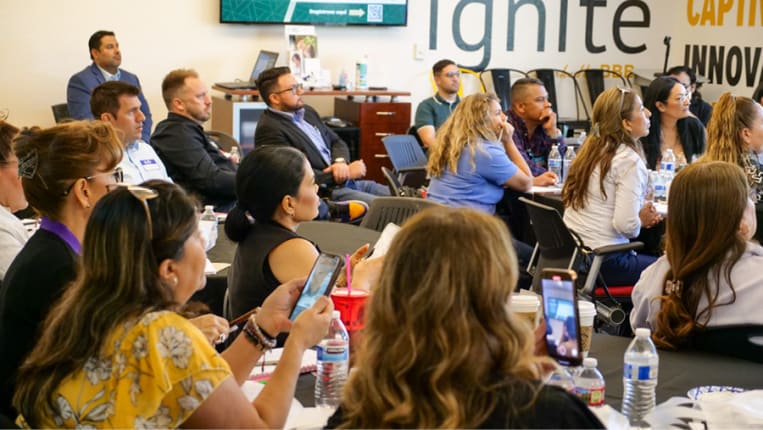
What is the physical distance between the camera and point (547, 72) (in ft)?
31.4

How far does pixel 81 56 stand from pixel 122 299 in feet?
22.1

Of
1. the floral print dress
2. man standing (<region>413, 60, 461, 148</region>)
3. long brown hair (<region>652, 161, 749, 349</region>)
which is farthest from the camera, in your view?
man standing (<region>413, 60, 461, 148</region>)

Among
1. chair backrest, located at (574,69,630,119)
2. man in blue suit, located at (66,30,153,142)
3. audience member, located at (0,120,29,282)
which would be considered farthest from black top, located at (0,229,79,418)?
chair backrest, located at (574,69,630,119)

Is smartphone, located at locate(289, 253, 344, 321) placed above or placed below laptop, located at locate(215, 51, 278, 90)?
below

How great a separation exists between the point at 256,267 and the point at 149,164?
6.87 feet

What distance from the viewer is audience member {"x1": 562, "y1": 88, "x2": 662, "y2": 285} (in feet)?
15.1

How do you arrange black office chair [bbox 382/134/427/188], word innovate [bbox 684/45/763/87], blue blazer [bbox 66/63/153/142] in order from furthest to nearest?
word innovate [bbox 684/45/763/87] → blue blazer [bbox 66/63/153/142] → black office chair [bbox 382/134/427/188]

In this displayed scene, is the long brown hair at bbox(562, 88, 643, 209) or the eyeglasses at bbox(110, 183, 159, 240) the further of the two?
the long brown hair at bbox(562, 88, 643, 209)

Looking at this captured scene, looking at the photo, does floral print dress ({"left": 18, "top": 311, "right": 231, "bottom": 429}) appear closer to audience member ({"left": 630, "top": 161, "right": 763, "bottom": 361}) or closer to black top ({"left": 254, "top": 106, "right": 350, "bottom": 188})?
audience member ({"left": 630, "top": 161, "right": 763, "bottom": 361})

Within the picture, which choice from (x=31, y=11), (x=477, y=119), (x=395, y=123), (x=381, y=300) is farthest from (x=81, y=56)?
(x=381, y=300)

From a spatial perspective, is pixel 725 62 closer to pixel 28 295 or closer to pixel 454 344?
pixel 28 295

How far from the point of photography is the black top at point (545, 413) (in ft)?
4.62

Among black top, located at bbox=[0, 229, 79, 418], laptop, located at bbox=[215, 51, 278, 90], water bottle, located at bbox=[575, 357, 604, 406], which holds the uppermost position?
laptop, located at bbox=[215, 51, 278, 90]

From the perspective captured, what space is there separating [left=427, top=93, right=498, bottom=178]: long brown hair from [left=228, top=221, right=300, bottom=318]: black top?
2485 millimetres
